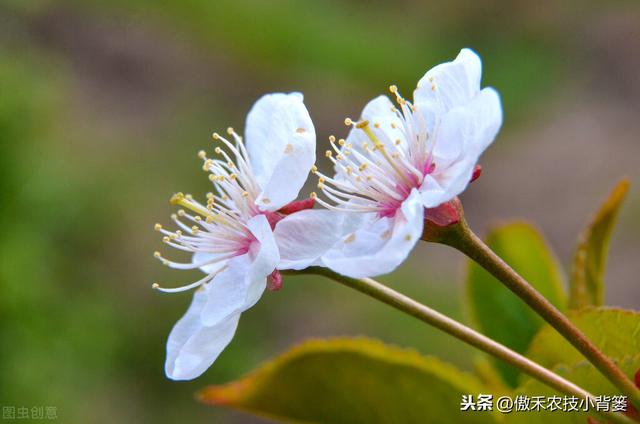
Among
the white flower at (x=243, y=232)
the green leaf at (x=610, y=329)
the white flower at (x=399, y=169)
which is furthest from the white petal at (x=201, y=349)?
the green leaf at (x=610, y=329)

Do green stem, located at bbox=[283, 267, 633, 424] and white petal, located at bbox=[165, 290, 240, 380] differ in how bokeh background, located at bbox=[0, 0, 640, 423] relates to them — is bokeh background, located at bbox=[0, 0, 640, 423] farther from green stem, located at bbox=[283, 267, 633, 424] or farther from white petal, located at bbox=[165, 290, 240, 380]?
green stem, located at bbox=[283, 267, 633, 424]

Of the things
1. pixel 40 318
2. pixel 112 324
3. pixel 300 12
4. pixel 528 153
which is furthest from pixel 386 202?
pixel 300 12

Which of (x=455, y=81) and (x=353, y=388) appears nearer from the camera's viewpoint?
(x=455, y=81)

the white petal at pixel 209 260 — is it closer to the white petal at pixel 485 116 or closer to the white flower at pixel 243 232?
the white flower at pixel 243 232

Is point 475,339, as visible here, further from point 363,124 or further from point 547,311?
point 363,124

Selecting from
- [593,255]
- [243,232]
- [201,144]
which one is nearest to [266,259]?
[243,232]

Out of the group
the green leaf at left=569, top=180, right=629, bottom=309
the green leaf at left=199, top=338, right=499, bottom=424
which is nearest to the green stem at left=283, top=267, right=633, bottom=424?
the green leaf at left=199, top=338, right=499, bottom=424
